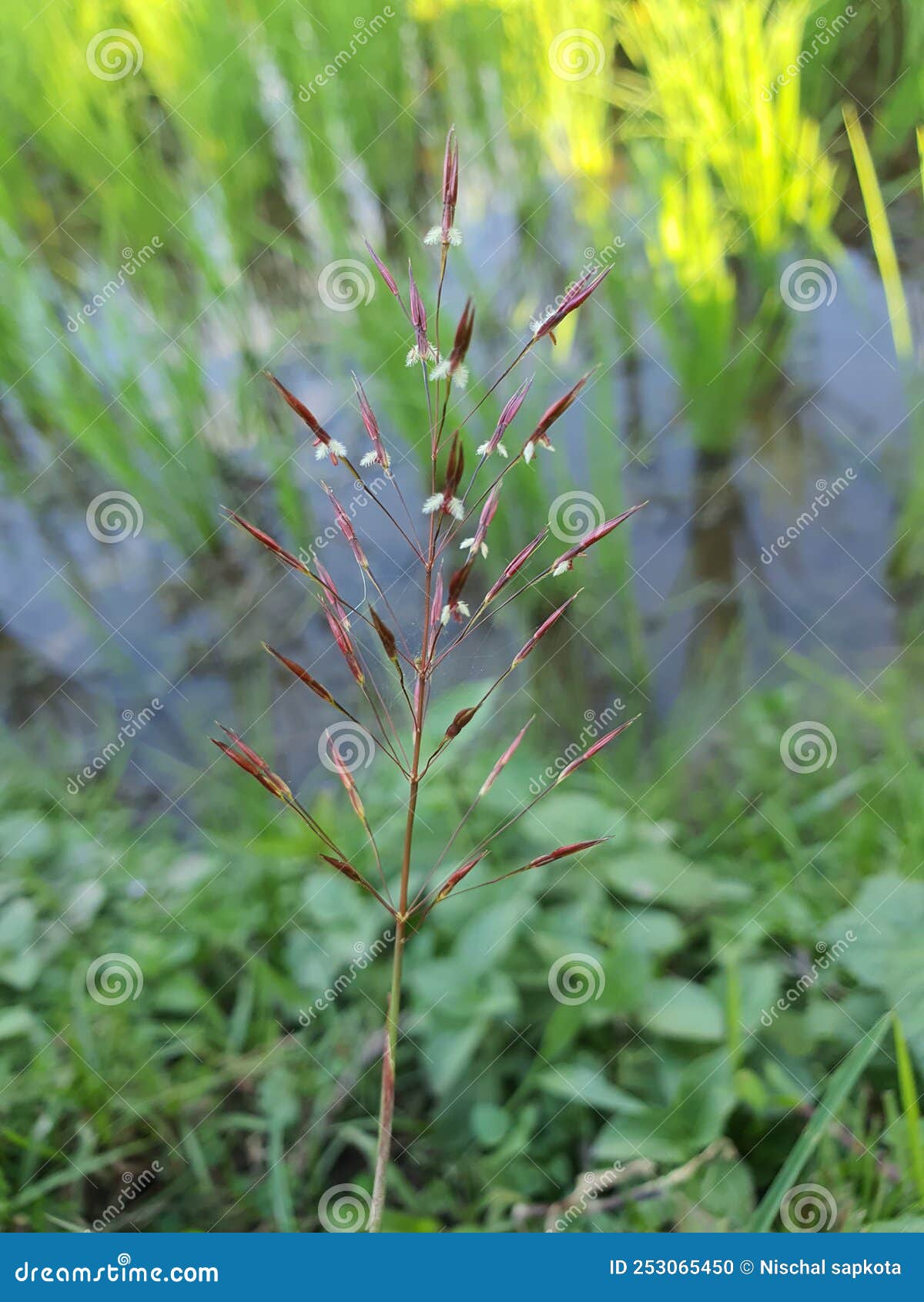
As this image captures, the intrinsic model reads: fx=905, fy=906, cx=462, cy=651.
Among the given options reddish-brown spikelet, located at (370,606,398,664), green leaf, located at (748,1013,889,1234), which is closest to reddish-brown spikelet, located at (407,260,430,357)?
reddish-brown spikelet, located at (370,606,398,664)

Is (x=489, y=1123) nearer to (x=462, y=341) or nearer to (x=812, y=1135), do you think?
(x=812, y=1135)

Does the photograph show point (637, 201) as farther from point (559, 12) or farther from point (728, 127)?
point (559, 12)

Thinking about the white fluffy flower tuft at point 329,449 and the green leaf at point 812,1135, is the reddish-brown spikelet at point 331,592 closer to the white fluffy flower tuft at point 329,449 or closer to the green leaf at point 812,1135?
the white fluffy flower tuft at point 329,449

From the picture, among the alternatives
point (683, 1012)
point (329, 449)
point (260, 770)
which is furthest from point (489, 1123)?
point (329, 449)

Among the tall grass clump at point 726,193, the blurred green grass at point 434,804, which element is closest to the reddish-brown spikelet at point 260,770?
the blurred green grass at point 434,804

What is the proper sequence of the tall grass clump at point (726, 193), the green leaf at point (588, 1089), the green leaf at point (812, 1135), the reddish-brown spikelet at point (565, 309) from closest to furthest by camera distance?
the reddish-brown spikelet at point (565, 309)
the green leaf at point (812, 1135)
the green leaf at point (588, 1089)
the tall grass clump at point (726, 193)

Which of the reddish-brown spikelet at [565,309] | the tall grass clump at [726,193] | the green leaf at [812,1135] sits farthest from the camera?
the tall grass clump at [726,193]

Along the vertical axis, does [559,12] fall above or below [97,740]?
above

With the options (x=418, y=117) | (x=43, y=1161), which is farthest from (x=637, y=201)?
(x=43, y=1161)
